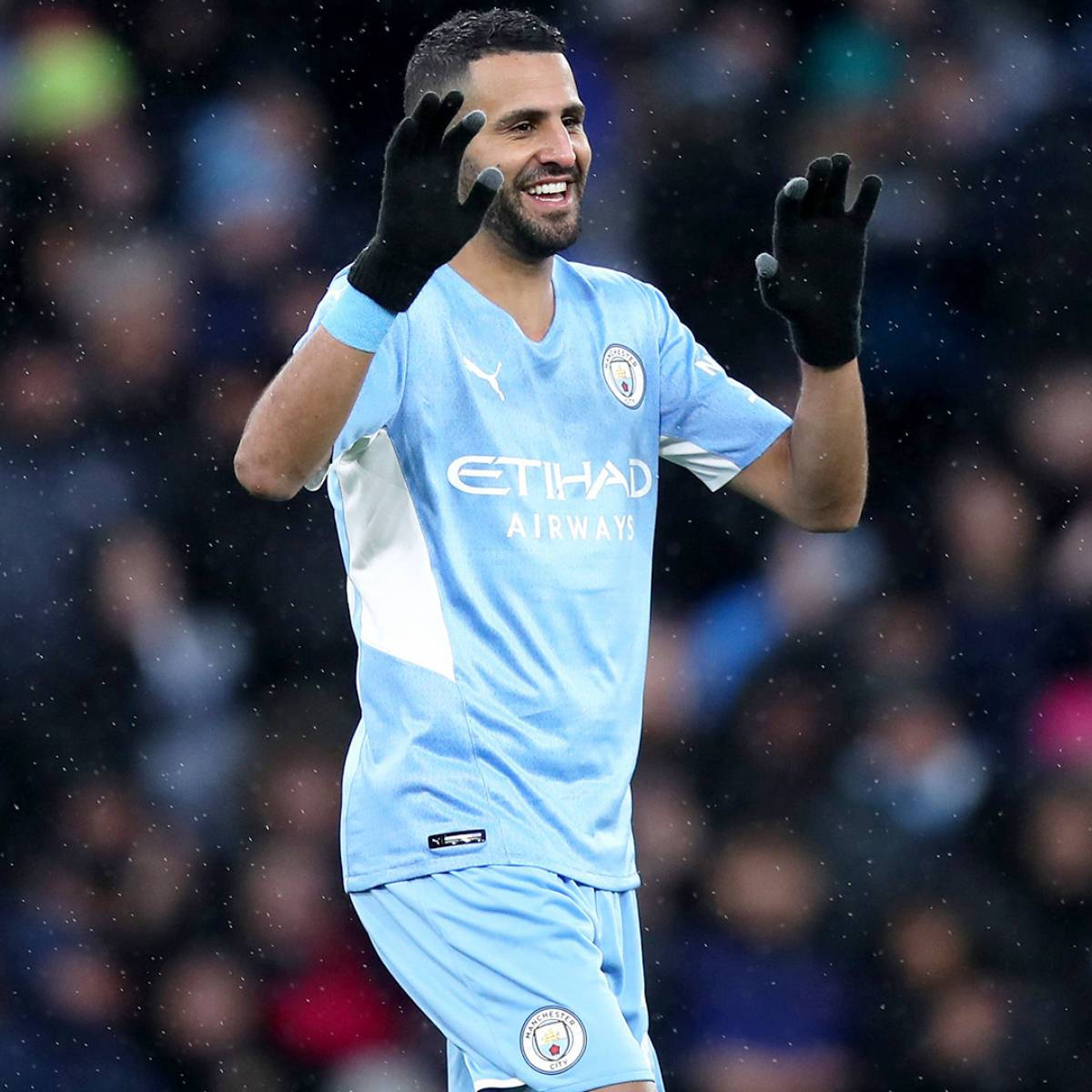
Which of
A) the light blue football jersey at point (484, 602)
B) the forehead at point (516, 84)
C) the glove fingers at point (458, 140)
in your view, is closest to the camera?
the glove fingers at point (458, 140)

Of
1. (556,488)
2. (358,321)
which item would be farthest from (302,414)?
(556,488)

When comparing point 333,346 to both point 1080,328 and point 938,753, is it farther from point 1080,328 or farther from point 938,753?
point 1080,328

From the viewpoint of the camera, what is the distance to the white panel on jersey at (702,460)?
10.1ft

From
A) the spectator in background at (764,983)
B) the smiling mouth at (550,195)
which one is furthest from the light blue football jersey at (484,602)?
the spectator in background at (764,983)

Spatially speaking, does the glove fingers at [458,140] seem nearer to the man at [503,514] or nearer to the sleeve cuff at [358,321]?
the man at [503,514]

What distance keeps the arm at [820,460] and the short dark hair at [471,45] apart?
64 cm

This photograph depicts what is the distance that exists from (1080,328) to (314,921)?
254 cm

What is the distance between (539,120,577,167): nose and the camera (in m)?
2.85

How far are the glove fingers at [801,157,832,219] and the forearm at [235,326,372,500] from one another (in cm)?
72

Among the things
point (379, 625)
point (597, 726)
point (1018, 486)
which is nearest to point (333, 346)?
point (379, 625)

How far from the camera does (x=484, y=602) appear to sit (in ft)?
8.79

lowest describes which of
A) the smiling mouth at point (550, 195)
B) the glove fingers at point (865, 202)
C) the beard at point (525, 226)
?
the glove fingers at point (865, 202)

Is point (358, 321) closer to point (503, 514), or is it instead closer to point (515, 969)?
point (503, 514)

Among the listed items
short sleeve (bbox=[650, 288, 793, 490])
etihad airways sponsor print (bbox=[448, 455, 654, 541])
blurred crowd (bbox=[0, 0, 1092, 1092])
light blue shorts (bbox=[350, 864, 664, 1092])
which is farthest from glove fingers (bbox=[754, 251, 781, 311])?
blurred crowd (bbox=[0, 0, 1092, 1092])
